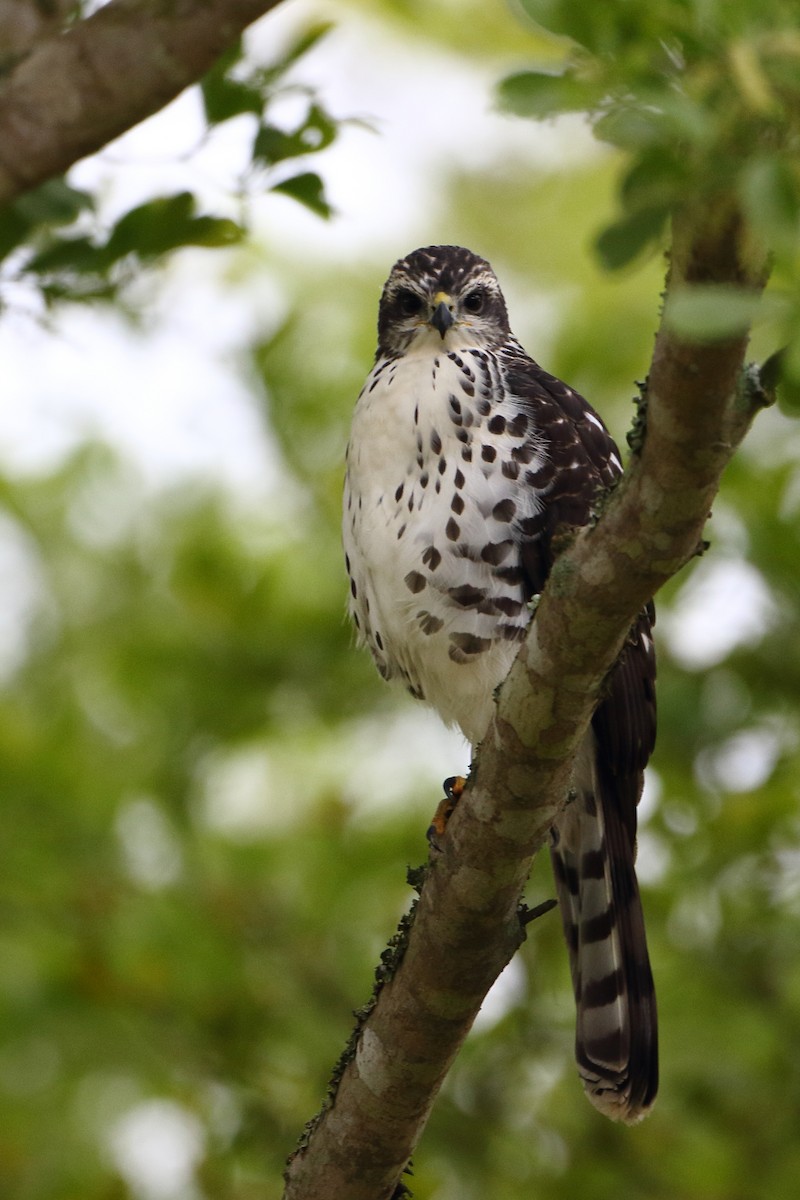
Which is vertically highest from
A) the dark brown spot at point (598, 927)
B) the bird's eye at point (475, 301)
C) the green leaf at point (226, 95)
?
the bird's eye at point (475, 301)

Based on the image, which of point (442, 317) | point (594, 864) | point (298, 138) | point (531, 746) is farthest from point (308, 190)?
point (594, 864)

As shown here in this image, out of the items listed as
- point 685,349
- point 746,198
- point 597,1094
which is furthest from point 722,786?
point 746,198

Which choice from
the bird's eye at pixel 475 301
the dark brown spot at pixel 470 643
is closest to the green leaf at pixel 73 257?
the dark brown spot at pixel 470 643

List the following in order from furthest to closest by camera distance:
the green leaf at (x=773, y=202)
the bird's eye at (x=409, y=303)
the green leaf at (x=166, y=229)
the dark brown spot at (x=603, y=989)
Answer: the bird's eye at (x=409, y=303) → the dark brown spot at (x=603, y=989) → the green leaf at (x=166, y=229) → the green leaf at (x=773, y=202)

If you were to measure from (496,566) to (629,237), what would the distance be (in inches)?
82.7

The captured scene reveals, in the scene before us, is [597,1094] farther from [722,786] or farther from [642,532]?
[642,532]

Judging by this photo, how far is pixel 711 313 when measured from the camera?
61.4 inches

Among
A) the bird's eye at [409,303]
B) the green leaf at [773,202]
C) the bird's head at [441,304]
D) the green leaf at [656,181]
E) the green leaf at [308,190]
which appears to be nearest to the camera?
the green leaf at [773,202]

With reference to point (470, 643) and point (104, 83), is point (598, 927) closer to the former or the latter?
point (470, 643)

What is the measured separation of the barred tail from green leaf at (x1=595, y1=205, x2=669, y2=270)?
257 cm

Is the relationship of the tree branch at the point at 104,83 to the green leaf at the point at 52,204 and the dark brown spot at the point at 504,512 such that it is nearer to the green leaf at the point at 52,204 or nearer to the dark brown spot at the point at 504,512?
the green leaf at the point at 52,204

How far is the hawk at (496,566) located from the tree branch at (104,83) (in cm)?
116

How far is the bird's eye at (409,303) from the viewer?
4.50 meters

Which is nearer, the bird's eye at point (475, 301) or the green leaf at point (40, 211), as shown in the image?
the green leaf at point (40, 211)
